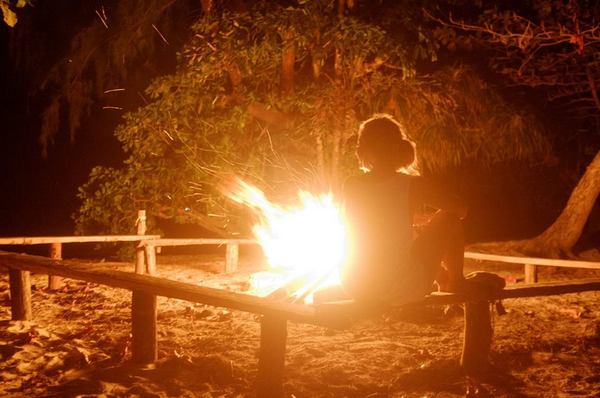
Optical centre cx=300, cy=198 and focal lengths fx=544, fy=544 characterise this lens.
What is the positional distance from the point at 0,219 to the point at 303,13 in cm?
1613

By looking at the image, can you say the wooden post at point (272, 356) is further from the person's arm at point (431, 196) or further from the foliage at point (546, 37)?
the foliage at point (546, 37)

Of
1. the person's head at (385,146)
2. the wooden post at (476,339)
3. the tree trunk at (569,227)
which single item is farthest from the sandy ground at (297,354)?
the tree trunk at (569,227)

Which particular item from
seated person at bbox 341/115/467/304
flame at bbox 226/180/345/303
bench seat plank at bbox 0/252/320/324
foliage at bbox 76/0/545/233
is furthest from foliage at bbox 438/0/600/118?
bench seat plank at bbox 0/252/320/324

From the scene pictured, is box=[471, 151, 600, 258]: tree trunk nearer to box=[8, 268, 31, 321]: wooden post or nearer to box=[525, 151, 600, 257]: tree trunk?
box=[525, 151, 600, 257]: tree trunk

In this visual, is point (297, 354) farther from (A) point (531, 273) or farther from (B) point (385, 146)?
(A) point (531, 273)

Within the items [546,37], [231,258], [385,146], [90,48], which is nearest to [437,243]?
[385,146]

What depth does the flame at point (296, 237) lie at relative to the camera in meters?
6.11

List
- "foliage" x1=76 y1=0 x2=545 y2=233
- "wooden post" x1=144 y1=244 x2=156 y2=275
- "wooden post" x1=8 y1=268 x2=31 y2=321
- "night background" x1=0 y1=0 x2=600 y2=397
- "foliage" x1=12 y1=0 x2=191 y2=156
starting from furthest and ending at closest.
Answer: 1. "foliage" x1=12 y1=0 x2=191 y2=156
2. "wooden post" x1=144 y1=244 x2=156 y2=275
3. "night background" x1=0 y1=0 x2=600 y2=397
4. "foliage" x1=76 y1=0 x2=545 y2=233
5. "wooden post" x1=8 y1=268 x2=31 y2=321

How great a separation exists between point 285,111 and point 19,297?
18.1 feet

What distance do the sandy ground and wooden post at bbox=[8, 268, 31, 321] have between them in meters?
0.13

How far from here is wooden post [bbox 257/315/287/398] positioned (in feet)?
11.1

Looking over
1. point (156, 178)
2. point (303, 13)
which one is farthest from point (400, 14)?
point (156, 178)

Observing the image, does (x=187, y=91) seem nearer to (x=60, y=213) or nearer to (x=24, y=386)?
(x=24, y=386)

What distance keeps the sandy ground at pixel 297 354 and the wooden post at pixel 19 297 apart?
13 centimetres
